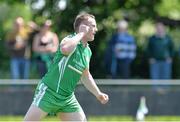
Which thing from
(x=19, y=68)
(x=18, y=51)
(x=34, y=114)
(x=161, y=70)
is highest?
(x=18, y=51)

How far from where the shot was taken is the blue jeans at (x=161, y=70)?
17.5 meters

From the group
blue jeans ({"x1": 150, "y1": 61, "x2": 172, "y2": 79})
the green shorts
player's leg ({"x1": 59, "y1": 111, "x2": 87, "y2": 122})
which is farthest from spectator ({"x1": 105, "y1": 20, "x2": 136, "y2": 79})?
the green shorts

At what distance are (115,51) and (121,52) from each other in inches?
5.9

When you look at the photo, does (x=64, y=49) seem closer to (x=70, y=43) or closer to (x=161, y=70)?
(x=70, y=43)

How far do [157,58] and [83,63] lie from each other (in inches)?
321

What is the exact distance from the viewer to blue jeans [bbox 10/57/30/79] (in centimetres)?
A: 1706

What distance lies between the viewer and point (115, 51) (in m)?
17.6

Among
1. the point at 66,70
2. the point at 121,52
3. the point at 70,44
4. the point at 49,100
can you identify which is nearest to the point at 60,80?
the point at 66,70

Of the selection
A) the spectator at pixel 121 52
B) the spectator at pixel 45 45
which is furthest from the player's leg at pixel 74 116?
the spectator at pixel 121 52

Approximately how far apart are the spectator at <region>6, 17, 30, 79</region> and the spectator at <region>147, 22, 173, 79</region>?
2747 millimetres

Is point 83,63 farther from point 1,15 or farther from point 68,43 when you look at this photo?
point 1,15

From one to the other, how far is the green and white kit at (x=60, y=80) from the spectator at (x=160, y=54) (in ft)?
25.9

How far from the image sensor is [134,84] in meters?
15.8

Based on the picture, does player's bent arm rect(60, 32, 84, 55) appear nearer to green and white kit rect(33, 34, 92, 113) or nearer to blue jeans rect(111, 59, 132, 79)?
green and white kit rect(33, 34, 92, 113)
